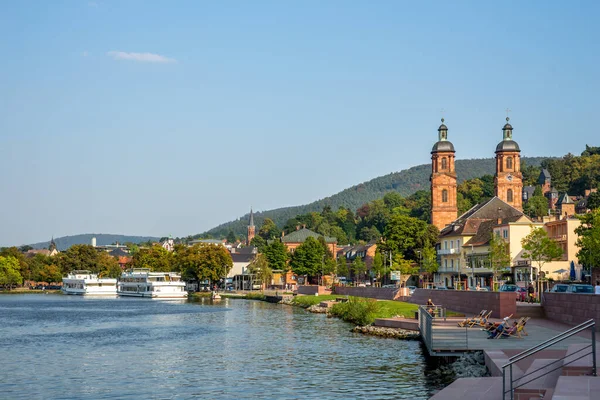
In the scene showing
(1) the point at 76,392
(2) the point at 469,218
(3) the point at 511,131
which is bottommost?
(1) the point at 76,392

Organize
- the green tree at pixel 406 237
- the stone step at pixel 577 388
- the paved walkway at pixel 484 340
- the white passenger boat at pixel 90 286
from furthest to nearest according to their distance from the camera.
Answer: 1. the white passenger boat at pixel 90 286
2. the green tree at pixel 406 237
3. the paved walkway at pixel 484 340
4. the stone step at pixel 577 388

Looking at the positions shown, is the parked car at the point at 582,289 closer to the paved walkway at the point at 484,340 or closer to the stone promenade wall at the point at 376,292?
the paved walkway at the point at 484,340

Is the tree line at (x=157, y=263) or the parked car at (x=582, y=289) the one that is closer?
the parked car at (x=582, y=289)

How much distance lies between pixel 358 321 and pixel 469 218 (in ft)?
173

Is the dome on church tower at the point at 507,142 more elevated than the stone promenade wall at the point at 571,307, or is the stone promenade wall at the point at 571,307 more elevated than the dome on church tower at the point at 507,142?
the dome on church tower at the point at 507,142

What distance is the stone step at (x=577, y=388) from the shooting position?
1847 centimetres

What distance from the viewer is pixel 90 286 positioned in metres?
168

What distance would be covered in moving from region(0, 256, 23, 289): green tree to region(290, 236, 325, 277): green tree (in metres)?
76.8

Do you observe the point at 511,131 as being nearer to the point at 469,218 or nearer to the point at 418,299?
the point at 469,218

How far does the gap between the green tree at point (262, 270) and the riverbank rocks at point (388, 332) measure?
335 ft

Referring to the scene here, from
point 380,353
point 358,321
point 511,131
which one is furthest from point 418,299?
point 511,131

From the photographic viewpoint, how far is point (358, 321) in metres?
67.8

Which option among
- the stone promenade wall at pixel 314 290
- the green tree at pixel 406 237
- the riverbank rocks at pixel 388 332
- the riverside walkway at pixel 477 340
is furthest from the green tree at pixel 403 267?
the riverside walkway at pixel 477 340

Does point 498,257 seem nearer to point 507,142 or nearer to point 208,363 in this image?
point 208,363
